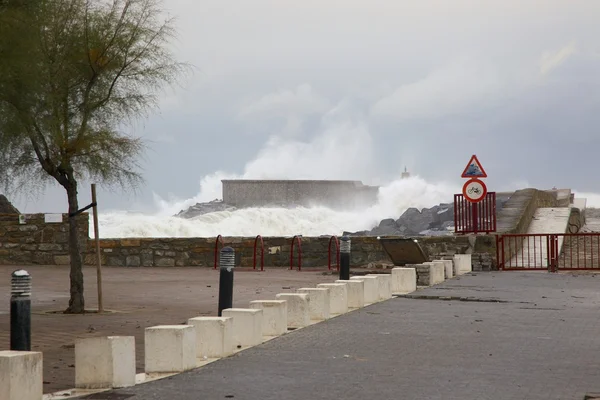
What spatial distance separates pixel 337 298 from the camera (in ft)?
48.5

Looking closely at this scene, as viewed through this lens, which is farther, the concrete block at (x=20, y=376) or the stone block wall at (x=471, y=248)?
the stone block wall at (x=471, y=248)

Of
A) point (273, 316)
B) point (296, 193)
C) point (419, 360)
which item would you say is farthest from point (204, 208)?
point (419, 360)

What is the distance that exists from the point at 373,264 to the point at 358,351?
54.5ft

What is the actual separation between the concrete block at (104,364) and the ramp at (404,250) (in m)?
14.7

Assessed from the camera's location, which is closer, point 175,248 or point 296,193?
point 175,248

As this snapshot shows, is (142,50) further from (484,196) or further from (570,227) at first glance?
(570,227)

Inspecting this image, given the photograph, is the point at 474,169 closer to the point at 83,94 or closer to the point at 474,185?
the point at 474,185

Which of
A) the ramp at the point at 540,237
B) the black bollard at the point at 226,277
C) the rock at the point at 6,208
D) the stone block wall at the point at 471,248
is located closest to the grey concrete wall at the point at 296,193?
the ramp at the point at 540,237

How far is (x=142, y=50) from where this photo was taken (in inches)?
664

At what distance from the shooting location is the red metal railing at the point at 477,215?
2894 centimetres

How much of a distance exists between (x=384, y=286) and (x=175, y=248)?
11.9 meters

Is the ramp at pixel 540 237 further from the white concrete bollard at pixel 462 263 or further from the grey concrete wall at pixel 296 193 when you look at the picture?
the grey concrete wall at pixel 296 193

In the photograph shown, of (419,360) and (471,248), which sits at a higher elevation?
(471,248)

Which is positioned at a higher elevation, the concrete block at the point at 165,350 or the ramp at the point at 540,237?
the ramp at the point at 540,237
